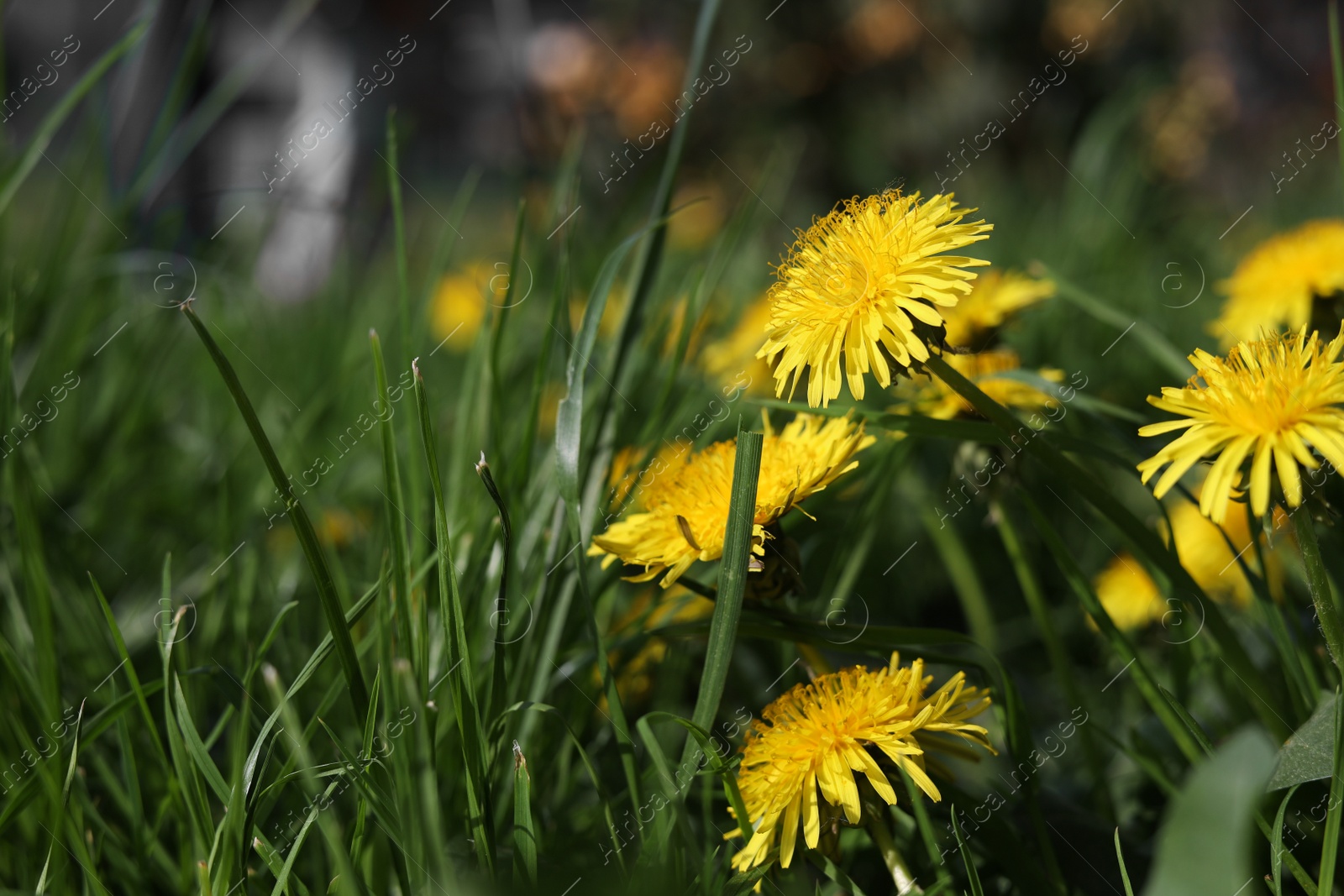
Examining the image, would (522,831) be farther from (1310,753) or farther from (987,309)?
(987,309)

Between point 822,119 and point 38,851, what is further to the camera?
point 822,119

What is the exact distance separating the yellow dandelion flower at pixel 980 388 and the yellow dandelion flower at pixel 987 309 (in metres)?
0.02

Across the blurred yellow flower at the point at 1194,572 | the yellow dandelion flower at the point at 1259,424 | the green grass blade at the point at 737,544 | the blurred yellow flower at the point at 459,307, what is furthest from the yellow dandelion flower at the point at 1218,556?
the blurred yellow flower at the point at 459,307

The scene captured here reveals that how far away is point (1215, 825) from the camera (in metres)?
0.26

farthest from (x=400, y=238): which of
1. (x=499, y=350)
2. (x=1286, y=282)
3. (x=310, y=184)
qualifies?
(x=310, y=184)

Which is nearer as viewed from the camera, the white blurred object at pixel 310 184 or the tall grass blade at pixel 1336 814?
the tall grass blade at pixel 1336 814

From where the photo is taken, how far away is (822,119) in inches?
124

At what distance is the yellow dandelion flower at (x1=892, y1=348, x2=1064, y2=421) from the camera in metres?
0.62

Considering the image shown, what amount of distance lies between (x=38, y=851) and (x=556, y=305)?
0.47 meters

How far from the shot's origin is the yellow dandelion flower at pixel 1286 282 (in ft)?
2.48

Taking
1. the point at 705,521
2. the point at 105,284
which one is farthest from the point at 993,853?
the point at 105,284

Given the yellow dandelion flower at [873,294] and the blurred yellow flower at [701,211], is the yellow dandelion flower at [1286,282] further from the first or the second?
the blurred yellow flower at [701,211]

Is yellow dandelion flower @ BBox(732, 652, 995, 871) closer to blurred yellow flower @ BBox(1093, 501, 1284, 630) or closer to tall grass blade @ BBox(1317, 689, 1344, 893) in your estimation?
tall grass blade @ BBox(1317, 689, 1344, 893)

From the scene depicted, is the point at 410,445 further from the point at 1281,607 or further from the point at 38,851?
the point at 1281,607
